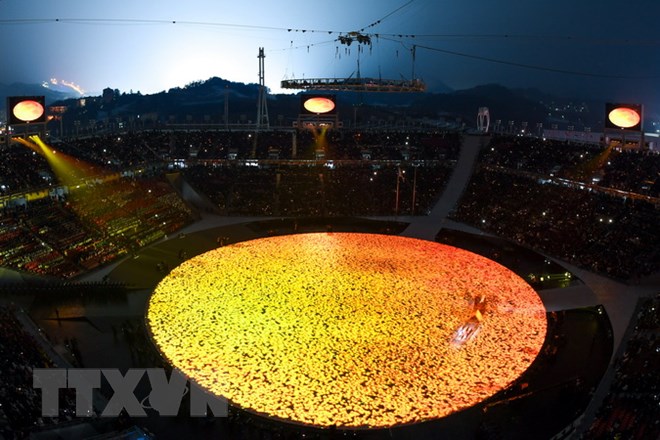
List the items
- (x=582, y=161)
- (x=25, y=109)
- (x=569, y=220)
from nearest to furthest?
1. (x=569, y=220)
2. (x=25, y=109)
3. (x=582, y=161)

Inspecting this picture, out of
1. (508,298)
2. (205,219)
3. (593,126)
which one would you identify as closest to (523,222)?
(508,298)

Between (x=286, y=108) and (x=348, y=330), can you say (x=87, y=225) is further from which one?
(x=286, y=108)

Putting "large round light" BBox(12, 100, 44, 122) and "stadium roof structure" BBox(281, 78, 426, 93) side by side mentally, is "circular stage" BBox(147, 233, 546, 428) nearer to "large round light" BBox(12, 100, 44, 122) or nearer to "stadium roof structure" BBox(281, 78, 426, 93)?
"stadium roof structure" BBox(281, 78, 426, 93)

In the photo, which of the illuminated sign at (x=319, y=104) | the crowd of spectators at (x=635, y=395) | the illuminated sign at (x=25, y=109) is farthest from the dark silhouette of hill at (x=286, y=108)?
the crowd of spectators at (x=635, y=395)

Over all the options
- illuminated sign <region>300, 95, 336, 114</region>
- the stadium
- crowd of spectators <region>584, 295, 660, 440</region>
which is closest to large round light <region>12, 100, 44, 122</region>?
the stadium

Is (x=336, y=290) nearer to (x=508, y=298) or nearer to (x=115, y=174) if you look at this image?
(x=508, y=298)

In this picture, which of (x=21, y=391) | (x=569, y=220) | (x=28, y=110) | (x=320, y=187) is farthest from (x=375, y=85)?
(x=21, y=391)

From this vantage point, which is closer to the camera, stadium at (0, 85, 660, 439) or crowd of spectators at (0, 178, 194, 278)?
stadium at (0, 85, 660, 439)
